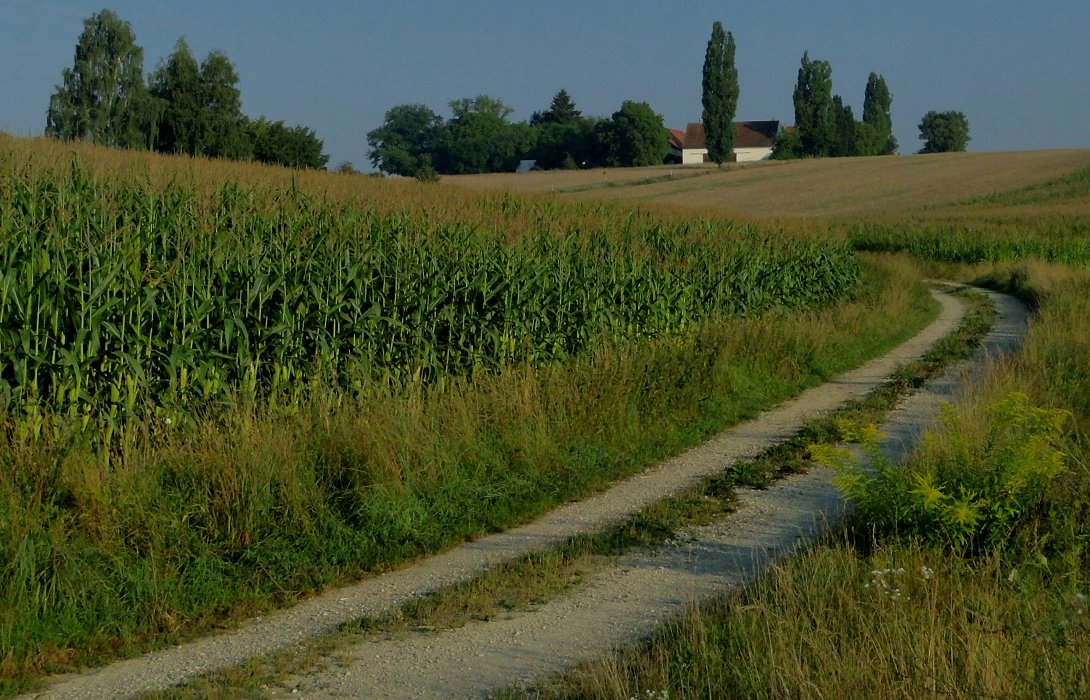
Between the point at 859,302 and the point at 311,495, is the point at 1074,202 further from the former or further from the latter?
the point at 311,495

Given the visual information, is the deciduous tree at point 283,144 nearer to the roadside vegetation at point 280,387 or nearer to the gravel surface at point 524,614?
the roadside vegetation at point 280,387

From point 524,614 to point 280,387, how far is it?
4702 mm

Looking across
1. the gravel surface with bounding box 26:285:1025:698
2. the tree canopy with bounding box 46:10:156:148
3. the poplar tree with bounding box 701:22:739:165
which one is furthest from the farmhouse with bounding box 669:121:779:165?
the gravel surface with bounding box 26:285:1025:698

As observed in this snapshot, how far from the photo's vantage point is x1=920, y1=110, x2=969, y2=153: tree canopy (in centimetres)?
14762

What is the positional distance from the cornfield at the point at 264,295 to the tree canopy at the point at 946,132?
474 ft

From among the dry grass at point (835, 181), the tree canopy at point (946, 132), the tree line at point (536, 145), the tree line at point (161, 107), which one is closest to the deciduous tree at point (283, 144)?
the tree line at point (161, 107)

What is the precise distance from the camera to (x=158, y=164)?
17.6 metres

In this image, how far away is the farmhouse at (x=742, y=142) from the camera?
5517 inches

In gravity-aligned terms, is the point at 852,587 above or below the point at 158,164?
below

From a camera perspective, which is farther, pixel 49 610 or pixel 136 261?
pixel 136 261

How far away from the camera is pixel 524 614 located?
6.02 metres

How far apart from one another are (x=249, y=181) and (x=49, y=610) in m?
12.9

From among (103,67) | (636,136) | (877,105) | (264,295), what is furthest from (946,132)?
(264,295)

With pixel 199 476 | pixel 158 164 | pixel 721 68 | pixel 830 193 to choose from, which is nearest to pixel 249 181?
pixel 158 164
